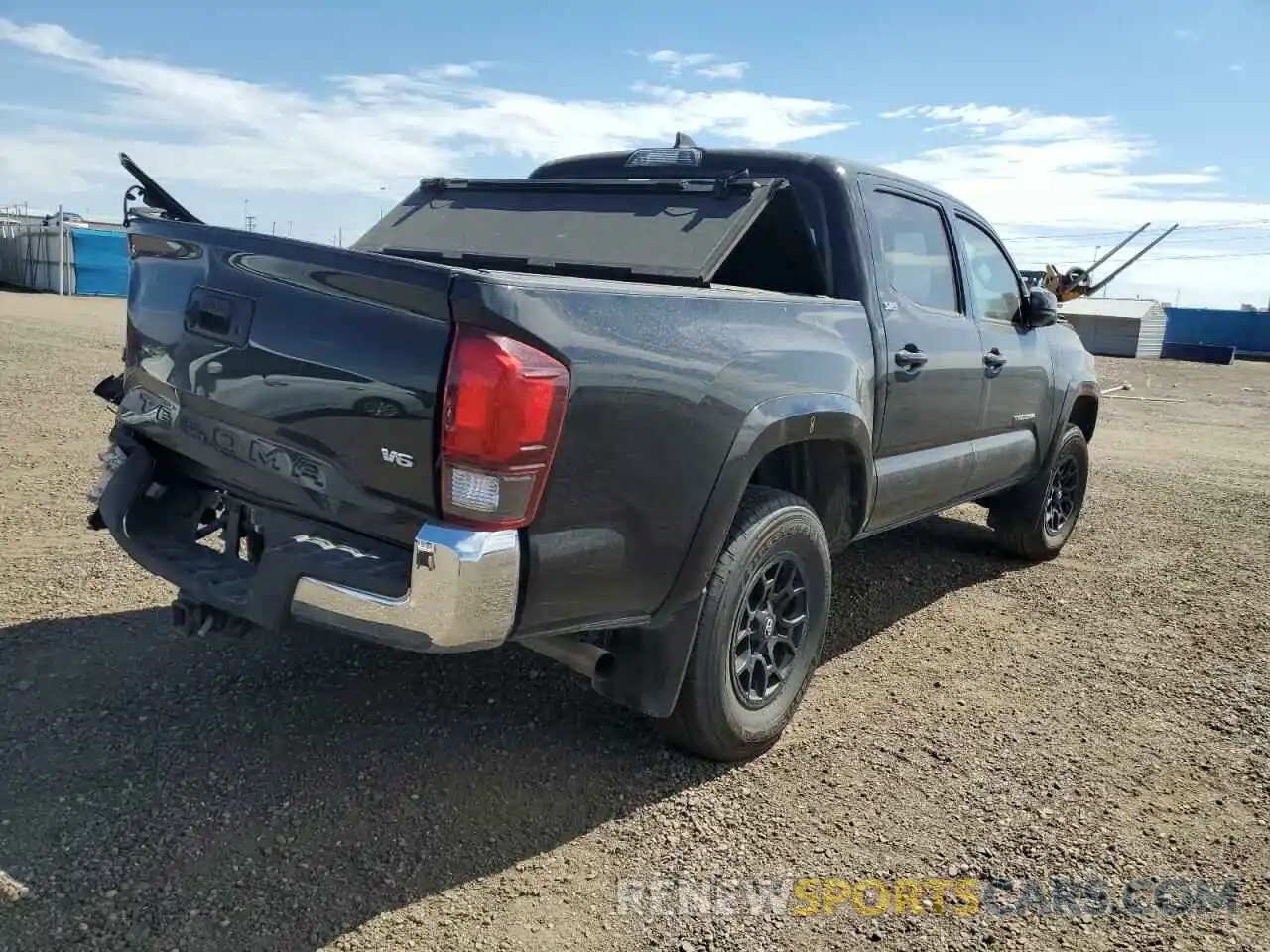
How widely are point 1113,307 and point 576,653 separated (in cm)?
4369

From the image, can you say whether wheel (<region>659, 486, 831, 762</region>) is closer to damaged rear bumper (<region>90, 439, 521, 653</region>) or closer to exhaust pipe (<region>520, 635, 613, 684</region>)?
exhaust pipe (<region>520, 635, 613, 684</region>)

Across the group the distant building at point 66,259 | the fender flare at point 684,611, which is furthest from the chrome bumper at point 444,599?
the distant building at point 66,259

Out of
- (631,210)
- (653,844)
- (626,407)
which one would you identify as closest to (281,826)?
(653,844)

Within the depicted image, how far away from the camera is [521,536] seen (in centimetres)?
251

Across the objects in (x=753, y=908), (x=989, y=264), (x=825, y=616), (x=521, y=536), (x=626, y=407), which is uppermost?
(x=989, y=264)

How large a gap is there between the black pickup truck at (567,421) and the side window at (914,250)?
2 cm

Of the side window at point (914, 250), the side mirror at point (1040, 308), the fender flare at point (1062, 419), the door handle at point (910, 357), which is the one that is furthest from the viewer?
the fender flare at point (1062, 419)

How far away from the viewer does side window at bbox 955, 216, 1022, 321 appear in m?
5.02

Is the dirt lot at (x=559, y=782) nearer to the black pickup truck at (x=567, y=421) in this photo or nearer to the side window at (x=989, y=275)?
the black pickup truck at (x=567, y=421)

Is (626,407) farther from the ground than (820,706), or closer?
farther from the ground

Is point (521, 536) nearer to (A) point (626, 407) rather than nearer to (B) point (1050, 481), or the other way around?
(A) point (626, 407)

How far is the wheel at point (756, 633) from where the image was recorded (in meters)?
3.17

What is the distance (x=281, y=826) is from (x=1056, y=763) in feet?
8.44

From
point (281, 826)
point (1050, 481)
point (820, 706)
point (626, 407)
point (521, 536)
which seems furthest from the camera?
point (1050, 481)
